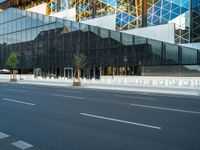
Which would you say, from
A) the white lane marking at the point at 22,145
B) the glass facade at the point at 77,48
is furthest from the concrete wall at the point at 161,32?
the white lane marking at the point at 22,145

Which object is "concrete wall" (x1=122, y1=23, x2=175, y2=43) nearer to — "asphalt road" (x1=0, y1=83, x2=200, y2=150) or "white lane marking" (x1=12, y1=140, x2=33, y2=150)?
"asphalt road" (x1=0, y1=83, x2=200, y2=150)

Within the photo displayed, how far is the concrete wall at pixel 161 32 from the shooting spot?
123 ft

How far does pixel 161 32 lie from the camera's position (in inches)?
1510

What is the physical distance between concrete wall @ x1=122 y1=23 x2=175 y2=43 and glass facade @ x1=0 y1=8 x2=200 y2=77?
1094mm

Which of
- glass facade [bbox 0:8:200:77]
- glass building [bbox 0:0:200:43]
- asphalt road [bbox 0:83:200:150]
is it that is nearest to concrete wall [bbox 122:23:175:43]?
glass building [bbox 0:0:200:43]

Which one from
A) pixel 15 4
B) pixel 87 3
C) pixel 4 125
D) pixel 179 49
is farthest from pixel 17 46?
pixel 4 125

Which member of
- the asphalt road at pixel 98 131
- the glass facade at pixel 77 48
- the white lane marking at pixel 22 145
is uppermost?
the glass facade at pixel 77 48

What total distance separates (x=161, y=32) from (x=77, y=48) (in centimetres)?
1689

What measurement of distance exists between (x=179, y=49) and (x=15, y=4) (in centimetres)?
5405

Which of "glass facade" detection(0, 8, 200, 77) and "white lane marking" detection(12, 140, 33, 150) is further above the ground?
"glass facade" detection(0, 8, 200, 77)

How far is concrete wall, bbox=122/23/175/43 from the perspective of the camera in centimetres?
3756

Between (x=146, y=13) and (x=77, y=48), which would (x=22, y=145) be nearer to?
(x=146, y=13)

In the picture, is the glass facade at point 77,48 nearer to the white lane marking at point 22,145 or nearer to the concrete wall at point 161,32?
the concrete wall at point 161,32

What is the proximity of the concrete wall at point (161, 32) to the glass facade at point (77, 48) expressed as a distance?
1.09 m
